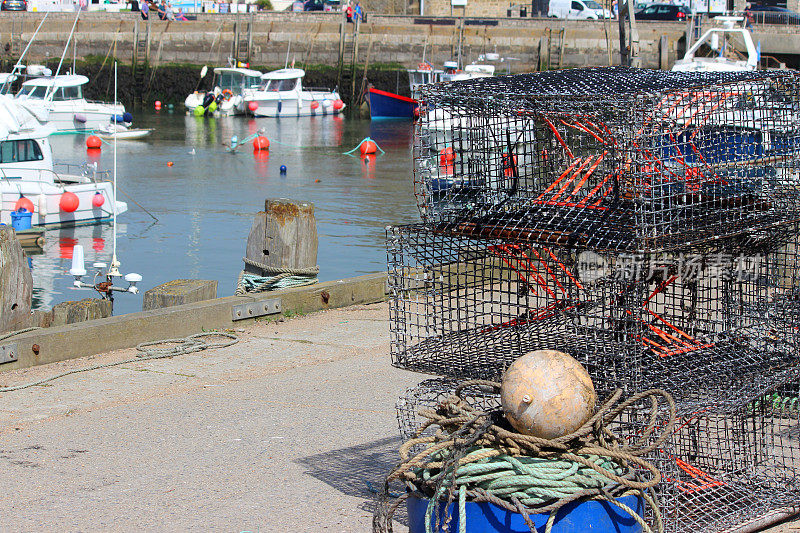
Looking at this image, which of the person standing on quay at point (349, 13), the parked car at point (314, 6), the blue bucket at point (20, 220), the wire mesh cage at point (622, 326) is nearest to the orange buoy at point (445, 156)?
the wire mesh cage at point (622, 326)

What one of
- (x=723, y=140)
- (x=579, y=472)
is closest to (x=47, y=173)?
(x=723, y=140)

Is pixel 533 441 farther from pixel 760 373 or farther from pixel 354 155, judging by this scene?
pixel 354 155

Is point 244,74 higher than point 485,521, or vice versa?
point 244,74

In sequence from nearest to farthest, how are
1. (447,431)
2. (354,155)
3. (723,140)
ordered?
(447,431), (723,140), (354,155)

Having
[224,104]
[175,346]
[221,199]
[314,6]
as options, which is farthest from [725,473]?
[314,6]

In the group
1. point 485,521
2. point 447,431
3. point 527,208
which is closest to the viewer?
point 485,521

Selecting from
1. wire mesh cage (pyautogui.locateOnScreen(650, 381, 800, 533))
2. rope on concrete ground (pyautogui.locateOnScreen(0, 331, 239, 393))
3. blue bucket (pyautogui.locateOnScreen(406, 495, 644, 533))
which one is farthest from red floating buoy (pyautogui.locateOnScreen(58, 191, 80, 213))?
blue bucket (pyautogui.locateOnScreen(406, 495, 644, 533))

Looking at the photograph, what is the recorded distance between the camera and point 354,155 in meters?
33.0

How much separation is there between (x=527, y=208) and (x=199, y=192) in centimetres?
2174

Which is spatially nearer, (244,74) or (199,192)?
(199,192)

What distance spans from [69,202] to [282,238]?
11353 mm

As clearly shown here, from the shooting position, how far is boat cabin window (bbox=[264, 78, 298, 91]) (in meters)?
45.8

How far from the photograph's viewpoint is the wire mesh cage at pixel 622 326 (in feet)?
13.4

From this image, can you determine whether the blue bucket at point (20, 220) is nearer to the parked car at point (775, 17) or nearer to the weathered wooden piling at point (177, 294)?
the weathered wooden piling at point (177, 294)
